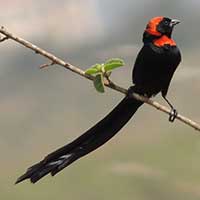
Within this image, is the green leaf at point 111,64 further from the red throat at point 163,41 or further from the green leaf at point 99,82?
the red throat at point 163,41

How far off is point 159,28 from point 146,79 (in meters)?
Answer: 0.17

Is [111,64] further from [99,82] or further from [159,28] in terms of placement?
[159,28]

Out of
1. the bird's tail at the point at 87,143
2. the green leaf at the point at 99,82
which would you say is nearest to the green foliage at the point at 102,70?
the green leaf at the point at 99,82

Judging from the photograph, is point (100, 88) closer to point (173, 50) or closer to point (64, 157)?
point (64, 157)

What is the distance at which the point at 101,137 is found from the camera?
1404 mm

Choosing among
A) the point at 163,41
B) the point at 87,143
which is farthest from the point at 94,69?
the point at 163,41

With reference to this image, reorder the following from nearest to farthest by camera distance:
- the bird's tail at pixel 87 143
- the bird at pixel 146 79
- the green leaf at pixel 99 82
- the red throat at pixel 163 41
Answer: the green leaf at pixel 99 82 < the bird's tail at pixel 87 143 < the bird at pixel 146 79 < the red throat at pixel 163 41

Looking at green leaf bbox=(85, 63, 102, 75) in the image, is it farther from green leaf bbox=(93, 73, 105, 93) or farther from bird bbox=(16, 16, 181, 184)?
bird bbox=(16, 16, 181, 184)

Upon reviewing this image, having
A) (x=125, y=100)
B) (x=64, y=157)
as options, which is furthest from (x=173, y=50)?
(x=64, y=157)

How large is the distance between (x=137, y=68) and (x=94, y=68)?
29.6 inches

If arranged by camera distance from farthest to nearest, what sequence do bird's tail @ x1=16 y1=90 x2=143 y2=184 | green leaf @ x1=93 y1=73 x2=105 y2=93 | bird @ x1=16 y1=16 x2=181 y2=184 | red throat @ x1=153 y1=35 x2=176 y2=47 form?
red throat @ x1=153 y1=35 x2=176 y2=47
bird @ x1=16 y1=16 x2=181 y2=184
bird's tail @ x1=16 y1=90 x2=143 y2=184
green leaf @ x1=93 y1=73 x2=105 y2=93

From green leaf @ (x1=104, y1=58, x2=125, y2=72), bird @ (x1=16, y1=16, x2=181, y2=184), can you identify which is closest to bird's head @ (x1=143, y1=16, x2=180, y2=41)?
bird @ (x1=16, y1=16, x2=181, y2=184)

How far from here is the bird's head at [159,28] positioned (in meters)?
1.78

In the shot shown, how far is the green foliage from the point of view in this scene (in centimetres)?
105
